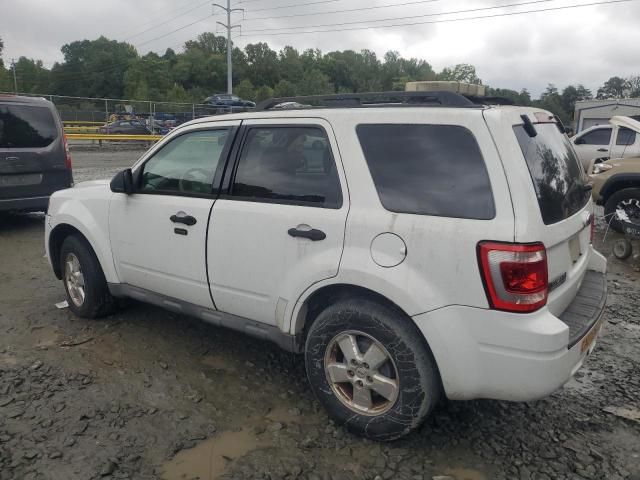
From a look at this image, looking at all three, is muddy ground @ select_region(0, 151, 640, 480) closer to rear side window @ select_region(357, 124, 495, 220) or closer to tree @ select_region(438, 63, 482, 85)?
rear side window @ select_region(357, 124, 495, 220)

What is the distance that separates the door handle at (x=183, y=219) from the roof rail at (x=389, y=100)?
1022mm

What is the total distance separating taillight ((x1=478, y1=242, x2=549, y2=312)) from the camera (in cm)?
243

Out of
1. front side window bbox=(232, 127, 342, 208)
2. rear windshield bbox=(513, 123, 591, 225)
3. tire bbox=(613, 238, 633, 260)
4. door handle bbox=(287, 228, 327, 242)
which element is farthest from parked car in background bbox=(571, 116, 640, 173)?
door handle bbox=(287, 228, 327, 242)

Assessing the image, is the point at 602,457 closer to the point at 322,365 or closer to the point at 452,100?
the point at 322,365

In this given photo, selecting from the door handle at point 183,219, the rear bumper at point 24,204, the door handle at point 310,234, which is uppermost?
the door handle at point 310,234

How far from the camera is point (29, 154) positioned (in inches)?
291

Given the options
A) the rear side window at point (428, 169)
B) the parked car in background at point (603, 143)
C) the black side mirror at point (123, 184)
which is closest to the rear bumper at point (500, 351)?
the rear side window at point (428, 169)

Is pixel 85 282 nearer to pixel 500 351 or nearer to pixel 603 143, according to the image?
pixel 500 351

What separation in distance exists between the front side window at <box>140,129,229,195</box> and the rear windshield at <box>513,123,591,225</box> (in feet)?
6.38

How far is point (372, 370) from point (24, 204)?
6469mm

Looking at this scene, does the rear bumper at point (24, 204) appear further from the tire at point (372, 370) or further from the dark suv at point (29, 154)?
the tire at point (372, 370)

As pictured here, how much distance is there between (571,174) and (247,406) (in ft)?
7.93

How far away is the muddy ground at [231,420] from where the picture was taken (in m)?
2.74

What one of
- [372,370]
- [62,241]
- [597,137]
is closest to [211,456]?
[372,370]
